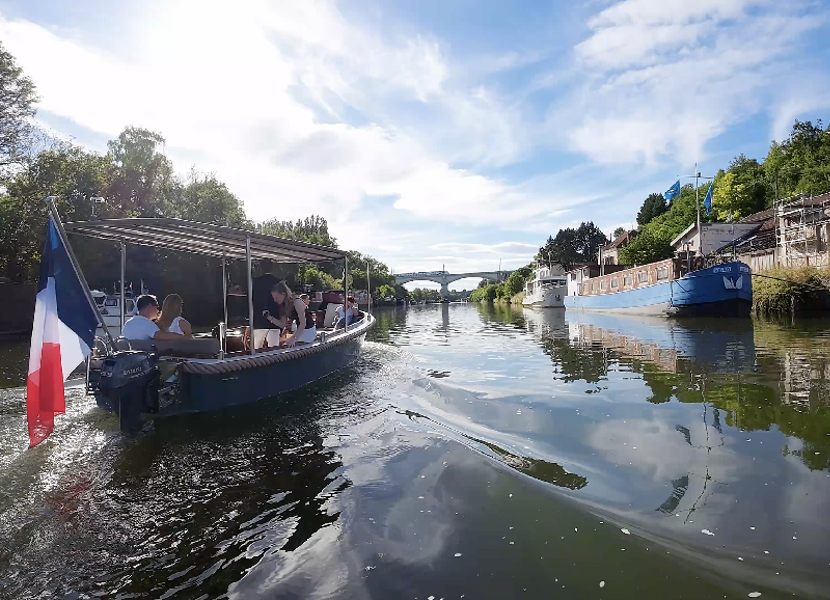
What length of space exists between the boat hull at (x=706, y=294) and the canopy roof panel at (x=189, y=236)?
77.2 feet

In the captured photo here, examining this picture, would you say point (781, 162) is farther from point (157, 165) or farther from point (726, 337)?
point (157, 165)

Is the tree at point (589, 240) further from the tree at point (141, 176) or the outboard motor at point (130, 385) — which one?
the outboard motor at point (130, 385)

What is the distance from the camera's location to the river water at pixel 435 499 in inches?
138

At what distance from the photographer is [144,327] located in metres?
7.68

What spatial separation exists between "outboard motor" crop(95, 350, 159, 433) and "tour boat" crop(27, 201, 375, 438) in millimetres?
11

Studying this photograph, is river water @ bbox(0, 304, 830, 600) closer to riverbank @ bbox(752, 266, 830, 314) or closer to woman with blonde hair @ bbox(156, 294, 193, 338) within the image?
woman with blonde hair @ bbox(156, 294, 193, 338)

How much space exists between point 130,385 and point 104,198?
1217 inches

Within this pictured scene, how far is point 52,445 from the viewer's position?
6496 mm

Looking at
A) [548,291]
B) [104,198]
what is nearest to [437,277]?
[548,291]

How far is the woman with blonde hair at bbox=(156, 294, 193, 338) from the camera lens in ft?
27.3

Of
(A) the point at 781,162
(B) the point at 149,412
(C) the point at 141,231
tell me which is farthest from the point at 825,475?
(A) the point at 781,162

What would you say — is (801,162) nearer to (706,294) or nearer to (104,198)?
(706,294)

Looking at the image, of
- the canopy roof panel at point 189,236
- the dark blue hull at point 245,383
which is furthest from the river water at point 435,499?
the canopy roof panel at point 189,236

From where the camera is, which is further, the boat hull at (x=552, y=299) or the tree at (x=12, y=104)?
the boat hull at (x=552, y=299)
